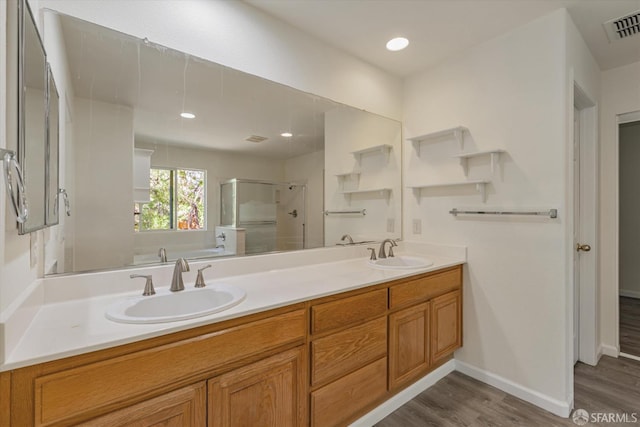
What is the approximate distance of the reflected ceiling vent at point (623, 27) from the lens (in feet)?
6.27

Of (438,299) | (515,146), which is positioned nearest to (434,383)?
(438,299)

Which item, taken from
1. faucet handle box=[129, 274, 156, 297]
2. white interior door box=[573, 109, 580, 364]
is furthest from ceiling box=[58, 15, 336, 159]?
white interior door box=[573, 109, 580, 364]

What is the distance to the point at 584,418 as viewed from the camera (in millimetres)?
1799

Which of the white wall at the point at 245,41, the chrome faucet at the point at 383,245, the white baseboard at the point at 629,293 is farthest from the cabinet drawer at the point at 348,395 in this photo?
the white baseboard at the point at 629,293

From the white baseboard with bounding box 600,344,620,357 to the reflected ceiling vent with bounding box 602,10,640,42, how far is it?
2414mm

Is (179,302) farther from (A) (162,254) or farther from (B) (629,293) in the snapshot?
(B) (629,293)

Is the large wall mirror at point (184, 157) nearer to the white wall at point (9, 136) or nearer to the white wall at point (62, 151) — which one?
the white wall at point (62, 151)

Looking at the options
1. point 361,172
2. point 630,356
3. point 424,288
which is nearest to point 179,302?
point 424,288

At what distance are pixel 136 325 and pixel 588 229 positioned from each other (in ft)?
10.2

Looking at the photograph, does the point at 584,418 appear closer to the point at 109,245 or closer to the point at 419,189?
the point at 419,189

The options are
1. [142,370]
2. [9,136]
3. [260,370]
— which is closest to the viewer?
[9,136]

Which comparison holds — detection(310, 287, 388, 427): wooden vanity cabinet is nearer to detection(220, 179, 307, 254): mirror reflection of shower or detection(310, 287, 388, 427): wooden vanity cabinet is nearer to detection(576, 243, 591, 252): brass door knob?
detection(220, 179, 307, 254): mirror reflection of shower

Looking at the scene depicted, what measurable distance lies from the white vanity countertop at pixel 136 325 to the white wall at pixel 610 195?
1685 millimetres

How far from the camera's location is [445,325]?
2184 millimetres
